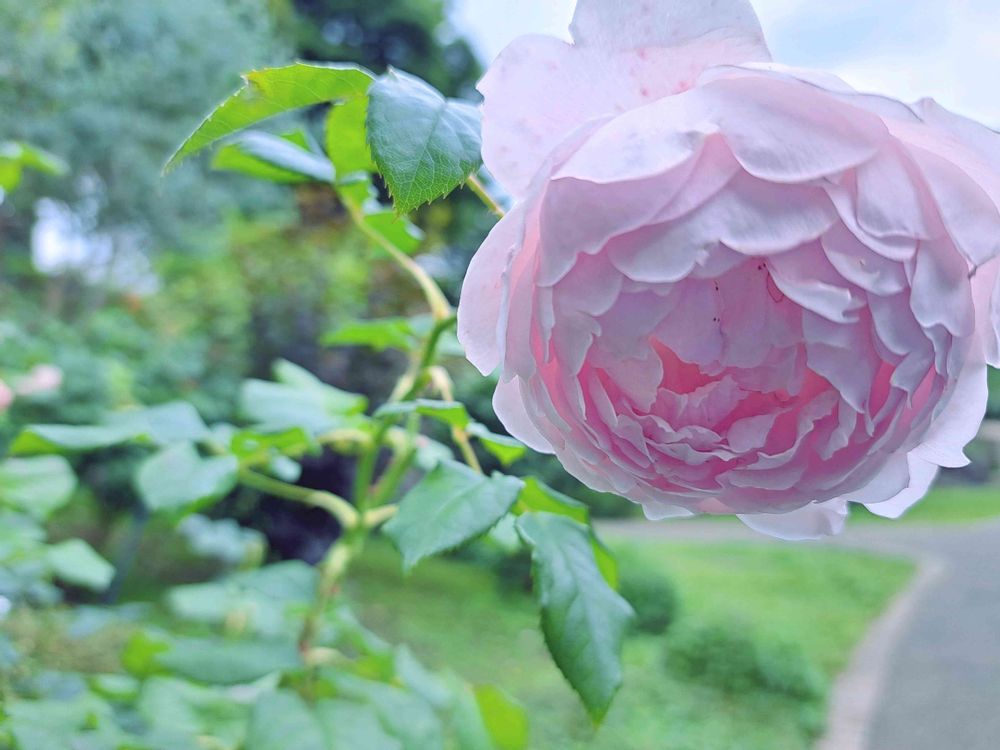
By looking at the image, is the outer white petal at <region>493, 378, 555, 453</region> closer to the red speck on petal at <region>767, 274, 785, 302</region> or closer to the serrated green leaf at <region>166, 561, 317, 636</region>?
the red speck on petal at <region>767, 274, 785, 302</region>

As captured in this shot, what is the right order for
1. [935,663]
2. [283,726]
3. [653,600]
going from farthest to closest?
[653,600], [935,663], [283,726]

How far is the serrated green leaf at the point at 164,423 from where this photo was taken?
0.42 meters

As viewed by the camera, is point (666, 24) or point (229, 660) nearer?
point (666, 24)

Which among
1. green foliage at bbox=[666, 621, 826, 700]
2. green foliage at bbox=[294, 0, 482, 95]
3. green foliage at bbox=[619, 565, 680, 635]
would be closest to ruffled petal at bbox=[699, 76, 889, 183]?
green foliage at bbox=[666, 621, 826, 700]

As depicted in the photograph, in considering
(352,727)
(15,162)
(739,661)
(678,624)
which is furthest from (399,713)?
(678,624)

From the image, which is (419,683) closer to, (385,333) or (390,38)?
(385,333)

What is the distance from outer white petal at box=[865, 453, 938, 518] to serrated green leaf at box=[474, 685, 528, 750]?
367 mm

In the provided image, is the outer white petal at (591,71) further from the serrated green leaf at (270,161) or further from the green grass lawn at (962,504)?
the green grass lawn at (962,504)

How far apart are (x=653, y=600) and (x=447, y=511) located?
201 centimetres

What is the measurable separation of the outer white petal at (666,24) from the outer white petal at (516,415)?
0.08 metres

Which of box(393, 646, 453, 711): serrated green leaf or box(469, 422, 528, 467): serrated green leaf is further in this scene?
box(393, 646, 453, 711): serrated green leaf

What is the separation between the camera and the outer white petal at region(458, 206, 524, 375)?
184 mm

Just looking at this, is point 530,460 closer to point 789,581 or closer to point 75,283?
point 789,581

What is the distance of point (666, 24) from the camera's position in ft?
0.58
